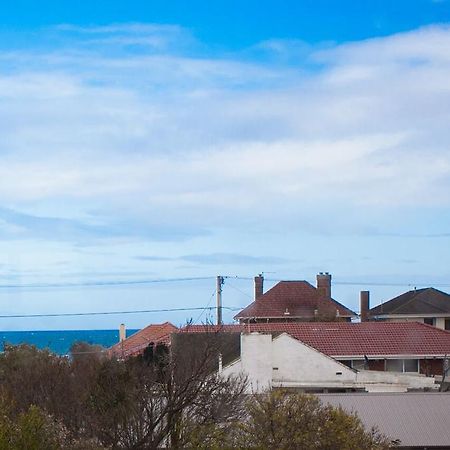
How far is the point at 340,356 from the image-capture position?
1855 inches

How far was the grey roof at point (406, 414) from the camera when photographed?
99.2ft

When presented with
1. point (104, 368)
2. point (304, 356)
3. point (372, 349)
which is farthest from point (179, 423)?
point (372, 349)

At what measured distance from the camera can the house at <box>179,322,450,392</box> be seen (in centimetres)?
4147

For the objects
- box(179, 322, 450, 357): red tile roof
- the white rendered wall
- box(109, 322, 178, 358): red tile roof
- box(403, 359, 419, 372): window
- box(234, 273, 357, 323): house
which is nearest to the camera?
the white rendered wall

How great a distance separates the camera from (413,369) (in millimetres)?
48594

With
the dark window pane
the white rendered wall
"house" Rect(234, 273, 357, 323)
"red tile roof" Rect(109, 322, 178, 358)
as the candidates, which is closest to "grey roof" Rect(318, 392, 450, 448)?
the white rendered wall

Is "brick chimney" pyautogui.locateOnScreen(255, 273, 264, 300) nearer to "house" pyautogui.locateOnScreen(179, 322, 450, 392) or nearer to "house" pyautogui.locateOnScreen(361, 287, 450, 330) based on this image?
"house" pyautogui.locateOnScreen(361, 287, 450, 330)

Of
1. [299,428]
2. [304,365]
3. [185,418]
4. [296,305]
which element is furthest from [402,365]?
[185,418]

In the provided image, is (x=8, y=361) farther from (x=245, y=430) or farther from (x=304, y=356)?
(x=245, y=430)

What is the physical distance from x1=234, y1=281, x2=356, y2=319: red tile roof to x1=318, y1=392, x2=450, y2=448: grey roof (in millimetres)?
31767

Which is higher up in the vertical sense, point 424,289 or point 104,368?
point 424,289

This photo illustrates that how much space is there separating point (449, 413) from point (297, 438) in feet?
41.0

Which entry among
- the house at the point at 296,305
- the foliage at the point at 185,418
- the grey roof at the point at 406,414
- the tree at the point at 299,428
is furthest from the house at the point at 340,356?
the tree at the point at 299,428

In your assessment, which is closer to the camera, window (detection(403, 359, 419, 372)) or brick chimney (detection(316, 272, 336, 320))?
window (detection(403, 359, 419, 372))
